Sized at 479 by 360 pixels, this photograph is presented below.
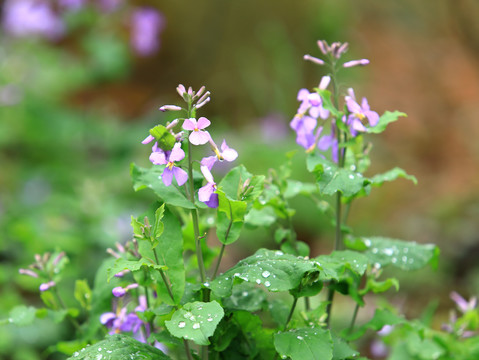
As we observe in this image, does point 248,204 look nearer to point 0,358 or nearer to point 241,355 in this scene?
point 241,355

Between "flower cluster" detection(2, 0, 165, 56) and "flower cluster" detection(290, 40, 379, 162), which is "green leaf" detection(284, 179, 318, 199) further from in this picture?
"flower cluster" detection(2, 0, 165, 56)

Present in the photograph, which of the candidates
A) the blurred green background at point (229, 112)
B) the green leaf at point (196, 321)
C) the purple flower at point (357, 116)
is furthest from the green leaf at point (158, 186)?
the blurred green background at point (229, 112)

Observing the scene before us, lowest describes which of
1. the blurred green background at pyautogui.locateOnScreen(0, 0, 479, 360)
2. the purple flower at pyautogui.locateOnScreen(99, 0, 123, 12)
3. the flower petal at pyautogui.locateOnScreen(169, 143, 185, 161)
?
the blurred green background at pyautogui.locateOnScreen(0, 0, 479, 360)

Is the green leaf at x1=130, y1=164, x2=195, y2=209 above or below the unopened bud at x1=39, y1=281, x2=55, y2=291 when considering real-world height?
above

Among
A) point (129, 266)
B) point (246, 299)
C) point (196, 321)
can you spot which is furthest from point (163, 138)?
point (246, 299)

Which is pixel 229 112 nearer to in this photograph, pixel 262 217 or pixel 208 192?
pixel 262 217

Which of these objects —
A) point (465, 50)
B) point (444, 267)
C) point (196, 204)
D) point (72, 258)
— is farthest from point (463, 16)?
point (196, 204)

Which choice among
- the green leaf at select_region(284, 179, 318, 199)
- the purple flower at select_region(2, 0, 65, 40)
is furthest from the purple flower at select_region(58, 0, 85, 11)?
the green leaf at select_region(284, 179, 318, 199)
